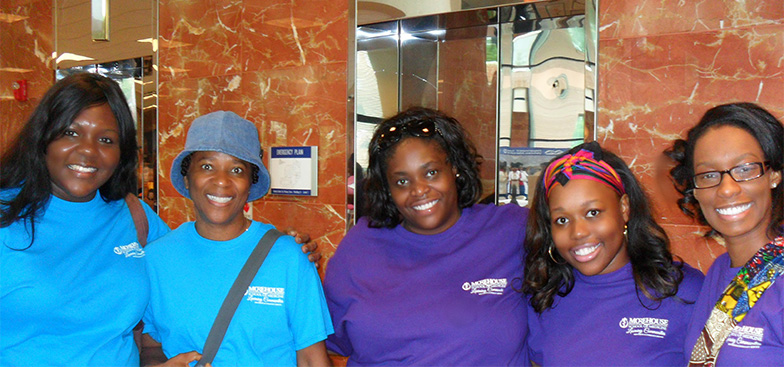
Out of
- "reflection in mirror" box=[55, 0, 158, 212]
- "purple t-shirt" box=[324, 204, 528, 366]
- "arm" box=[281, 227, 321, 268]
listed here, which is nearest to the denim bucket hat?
"arm" box=[281, 227, 321, 268]

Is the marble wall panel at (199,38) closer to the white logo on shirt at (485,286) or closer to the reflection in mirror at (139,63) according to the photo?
the reflection in mirror at (139,63)

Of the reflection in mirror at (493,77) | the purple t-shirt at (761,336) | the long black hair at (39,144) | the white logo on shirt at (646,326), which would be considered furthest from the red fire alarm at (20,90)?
the purple t-shirt at (761,336)

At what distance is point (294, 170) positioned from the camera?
4.39 m

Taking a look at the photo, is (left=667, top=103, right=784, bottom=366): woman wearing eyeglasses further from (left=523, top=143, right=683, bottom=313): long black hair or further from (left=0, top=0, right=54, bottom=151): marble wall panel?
(left=0, top=0, right=54, bottom=151): marble wall panel

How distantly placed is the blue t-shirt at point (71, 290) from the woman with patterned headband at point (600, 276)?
157 centimetres

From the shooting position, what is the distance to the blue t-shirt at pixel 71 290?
205cm

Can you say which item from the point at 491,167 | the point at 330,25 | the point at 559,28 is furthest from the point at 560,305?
the point at 330,25

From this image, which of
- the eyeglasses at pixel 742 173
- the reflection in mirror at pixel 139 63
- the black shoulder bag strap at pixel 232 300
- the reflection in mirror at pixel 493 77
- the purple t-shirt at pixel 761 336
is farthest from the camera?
the reflection in mirror at pixel 139 63

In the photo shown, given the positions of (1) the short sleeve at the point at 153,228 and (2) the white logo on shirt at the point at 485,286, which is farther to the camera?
(1) the short sleeve at the point at 153,228

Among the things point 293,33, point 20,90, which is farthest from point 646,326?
point 20,90

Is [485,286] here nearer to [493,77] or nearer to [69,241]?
[69,241]

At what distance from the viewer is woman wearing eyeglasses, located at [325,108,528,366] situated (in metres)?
2.18

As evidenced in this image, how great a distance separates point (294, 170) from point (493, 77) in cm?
164

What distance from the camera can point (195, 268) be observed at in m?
2.21
